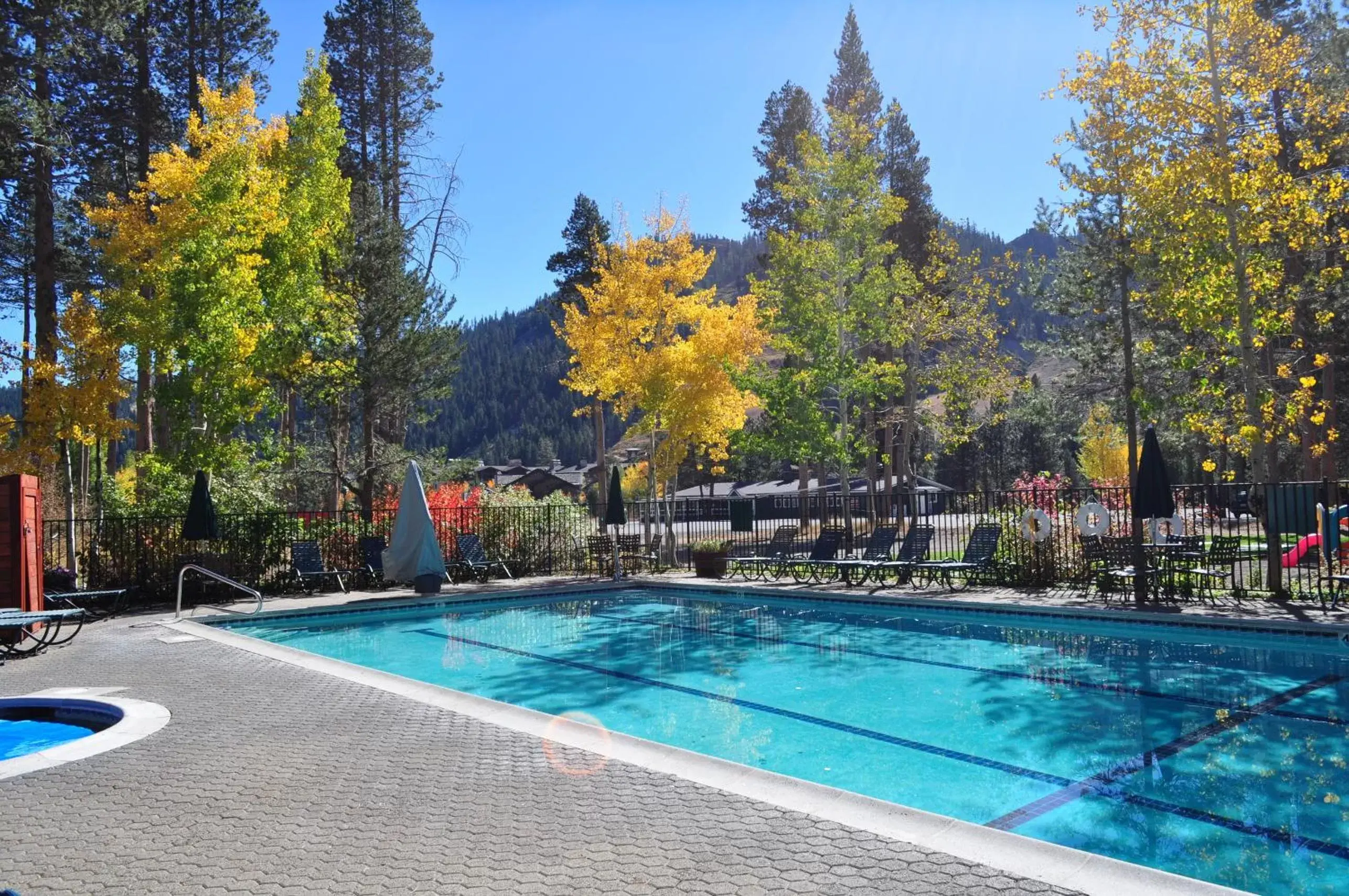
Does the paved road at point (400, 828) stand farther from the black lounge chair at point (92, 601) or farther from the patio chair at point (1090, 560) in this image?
the patio chair at point (1090, 560)

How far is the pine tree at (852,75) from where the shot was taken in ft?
121

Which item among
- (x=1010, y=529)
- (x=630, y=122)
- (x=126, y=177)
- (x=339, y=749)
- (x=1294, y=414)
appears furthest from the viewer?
(x=126, y=177)

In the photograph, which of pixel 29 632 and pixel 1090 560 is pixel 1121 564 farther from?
pixel 29 632

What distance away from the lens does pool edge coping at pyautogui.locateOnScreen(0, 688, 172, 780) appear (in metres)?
5.69

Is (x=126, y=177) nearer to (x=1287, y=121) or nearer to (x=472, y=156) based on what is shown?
(x=472, y=156)

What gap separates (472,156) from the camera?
30609 millimetres

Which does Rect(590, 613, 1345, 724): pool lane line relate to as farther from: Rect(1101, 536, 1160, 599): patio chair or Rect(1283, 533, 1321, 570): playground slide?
Rect(1283, 533, 1321, 570): playground slide

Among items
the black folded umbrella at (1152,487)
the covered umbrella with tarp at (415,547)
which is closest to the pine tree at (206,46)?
the covered umbrella with tarp at (415,547)

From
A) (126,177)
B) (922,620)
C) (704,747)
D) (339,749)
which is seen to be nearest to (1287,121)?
(922,620)

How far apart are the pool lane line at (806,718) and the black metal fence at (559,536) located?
268 inches

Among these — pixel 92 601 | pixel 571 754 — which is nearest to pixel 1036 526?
pixel 571 754

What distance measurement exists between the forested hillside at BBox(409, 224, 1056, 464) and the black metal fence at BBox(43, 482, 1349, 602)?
99216 mm

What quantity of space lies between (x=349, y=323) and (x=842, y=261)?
12819 millimetres

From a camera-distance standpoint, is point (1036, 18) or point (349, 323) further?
point (349, 323)
